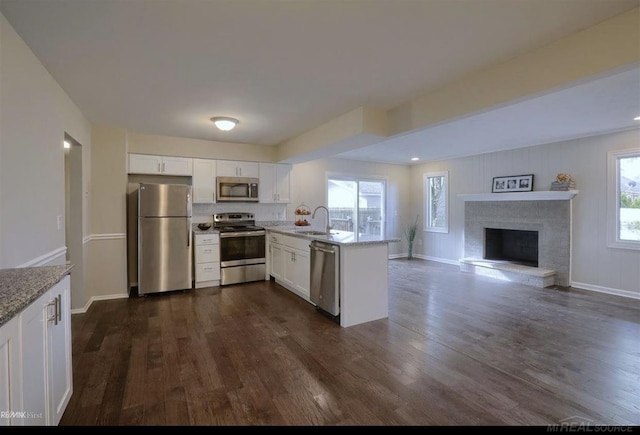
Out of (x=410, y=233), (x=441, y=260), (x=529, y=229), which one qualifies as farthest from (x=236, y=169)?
(x=529, y=229)

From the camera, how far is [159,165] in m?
4.93


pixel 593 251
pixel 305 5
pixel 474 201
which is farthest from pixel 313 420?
pixel 474 201

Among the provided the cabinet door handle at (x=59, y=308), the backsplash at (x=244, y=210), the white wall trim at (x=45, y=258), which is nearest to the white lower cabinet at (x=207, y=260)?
the backsplash at (x=244, y=210)

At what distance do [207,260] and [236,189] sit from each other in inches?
52.5

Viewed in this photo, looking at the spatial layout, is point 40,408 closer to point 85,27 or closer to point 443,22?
point 85,27

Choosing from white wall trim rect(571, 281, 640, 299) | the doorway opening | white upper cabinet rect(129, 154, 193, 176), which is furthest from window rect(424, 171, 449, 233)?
the doorway opening

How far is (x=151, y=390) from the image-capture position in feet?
7.13

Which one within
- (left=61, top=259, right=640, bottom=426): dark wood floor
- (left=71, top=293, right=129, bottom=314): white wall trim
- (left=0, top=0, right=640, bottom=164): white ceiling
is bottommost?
(left=61, top=259, right=640, bottom=426): dark wood floor

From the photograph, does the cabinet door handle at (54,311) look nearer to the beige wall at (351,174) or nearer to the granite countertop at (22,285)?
the granite countertop at (22,285)

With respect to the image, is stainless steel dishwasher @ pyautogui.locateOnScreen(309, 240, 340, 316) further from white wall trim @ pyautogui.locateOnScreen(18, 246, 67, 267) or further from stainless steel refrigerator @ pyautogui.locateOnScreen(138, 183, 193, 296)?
white wall trim @ pyautogui.locateOnScreen(18, 246, 67, 267)

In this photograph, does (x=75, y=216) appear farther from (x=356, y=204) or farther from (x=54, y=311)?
(x=356, y=204)

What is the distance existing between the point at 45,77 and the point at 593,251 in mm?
7214

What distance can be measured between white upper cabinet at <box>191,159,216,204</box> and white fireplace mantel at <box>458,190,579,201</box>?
502 centimetres

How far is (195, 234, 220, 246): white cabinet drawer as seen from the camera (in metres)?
4.90
